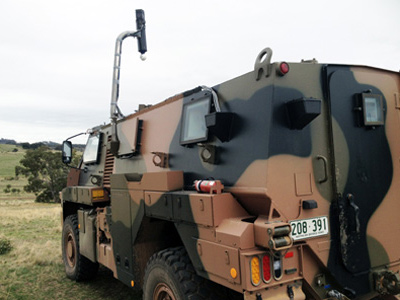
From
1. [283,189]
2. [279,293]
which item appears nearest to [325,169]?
[283,189]

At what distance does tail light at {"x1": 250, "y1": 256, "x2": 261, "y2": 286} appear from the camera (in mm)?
2484

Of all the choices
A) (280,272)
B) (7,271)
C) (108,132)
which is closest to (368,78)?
(280,272)

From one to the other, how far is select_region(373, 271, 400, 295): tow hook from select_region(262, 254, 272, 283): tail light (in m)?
1.23

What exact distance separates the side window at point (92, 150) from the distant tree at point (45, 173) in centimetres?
2637

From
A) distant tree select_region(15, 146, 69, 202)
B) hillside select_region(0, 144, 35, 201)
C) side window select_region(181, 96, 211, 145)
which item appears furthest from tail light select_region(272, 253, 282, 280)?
hillside select_region(0, 144, 35, 201)

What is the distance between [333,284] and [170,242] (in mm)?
1798

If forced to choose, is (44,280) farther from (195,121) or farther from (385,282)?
(385,282)

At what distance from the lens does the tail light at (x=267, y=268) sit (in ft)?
8.38

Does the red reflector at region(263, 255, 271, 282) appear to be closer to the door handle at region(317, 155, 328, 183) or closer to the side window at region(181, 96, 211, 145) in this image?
the door handle at region(317, 155, 328, 183)

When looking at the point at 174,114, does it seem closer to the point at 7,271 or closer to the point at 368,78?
the point at 368,78

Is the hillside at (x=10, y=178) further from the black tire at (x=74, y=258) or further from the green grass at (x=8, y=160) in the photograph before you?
the black tire at (x=74, y=258)

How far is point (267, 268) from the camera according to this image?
258cm

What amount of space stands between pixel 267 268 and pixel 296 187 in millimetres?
674

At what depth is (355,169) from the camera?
10.5 feet
